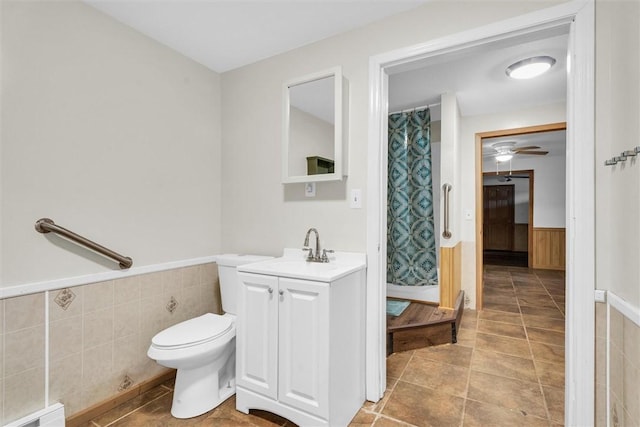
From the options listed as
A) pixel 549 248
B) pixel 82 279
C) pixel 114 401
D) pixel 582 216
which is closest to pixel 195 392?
pixel 114 401

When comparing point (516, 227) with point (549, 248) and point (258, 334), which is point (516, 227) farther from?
point (258, 334)

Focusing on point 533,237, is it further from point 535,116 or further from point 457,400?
point 457,400

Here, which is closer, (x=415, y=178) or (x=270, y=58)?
(x=270, y=58)

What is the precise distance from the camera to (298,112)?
6.74 feet

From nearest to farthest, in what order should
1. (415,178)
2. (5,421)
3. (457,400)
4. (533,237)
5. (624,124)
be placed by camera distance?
(624,124)
(5,421)
(457,400)
(415,178)
(533,237)

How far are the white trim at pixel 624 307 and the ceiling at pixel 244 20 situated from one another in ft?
5.56

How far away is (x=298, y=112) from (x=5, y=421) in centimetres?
220

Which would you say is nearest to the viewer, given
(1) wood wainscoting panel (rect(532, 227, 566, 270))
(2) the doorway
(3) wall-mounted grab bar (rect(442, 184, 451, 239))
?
(3) wall-mounted grab bar (rect(442, 184, 451, 239))

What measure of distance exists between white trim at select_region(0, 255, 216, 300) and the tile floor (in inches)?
30.1

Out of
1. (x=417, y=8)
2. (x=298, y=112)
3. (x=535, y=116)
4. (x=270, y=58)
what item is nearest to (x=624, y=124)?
(x=417, y=8)

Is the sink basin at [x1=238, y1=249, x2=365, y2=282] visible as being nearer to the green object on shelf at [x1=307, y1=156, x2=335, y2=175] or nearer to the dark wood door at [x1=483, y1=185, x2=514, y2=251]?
the green object on shelf at [x1=307, y1=156, x2=335, y2=175]

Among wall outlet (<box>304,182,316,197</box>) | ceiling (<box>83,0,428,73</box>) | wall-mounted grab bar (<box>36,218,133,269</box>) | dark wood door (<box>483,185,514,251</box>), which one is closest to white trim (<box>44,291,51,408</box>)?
wall-mounted grab bar (<box>36,218,133,269</box>)

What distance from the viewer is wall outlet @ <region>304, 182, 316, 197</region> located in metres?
2.04

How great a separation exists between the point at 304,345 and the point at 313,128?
1.34m
